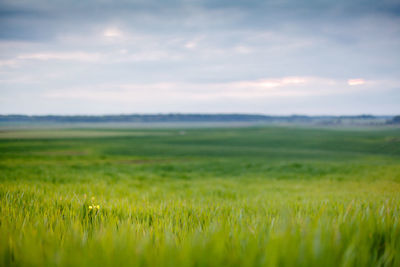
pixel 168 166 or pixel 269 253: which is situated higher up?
pixel 269 253

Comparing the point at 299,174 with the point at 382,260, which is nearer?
the point at 382,260

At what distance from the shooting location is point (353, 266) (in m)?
1.11

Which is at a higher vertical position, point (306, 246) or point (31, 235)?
point (306, 246)

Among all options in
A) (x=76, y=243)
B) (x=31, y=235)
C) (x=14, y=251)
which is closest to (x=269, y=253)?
(x=76, y=243)

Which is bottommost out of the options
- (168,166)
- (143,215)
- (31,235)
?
(168,166)

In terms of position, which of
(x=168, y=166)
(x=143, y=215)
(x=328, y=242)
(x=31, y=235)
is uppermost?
(x=328, y=242)

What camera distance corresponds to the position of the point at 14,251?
46.9 inches

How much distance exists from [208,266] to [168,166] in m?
28.6

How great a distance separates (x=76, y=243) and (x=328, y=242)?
1395 millimetres

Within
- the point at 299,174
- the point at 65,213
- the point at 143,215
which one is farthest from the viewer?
the point at 299,174

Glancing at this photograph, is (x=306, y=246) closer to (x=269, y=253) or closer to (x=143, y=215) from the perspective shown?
(x=269, y=253)

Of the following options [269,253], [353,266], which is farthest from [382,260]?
[269,253]

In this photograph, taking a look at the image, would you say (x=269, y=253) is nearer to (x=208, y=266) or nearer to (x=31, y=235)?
(x=208, y=266)

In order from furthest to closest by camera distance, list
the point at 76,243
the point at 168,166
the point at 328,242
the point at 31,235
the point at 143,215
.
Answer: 1. the point at 168,166
2. the point at 143,215
3. the point at 31,235
4. the point at 76,243
5. the point at 328,242
